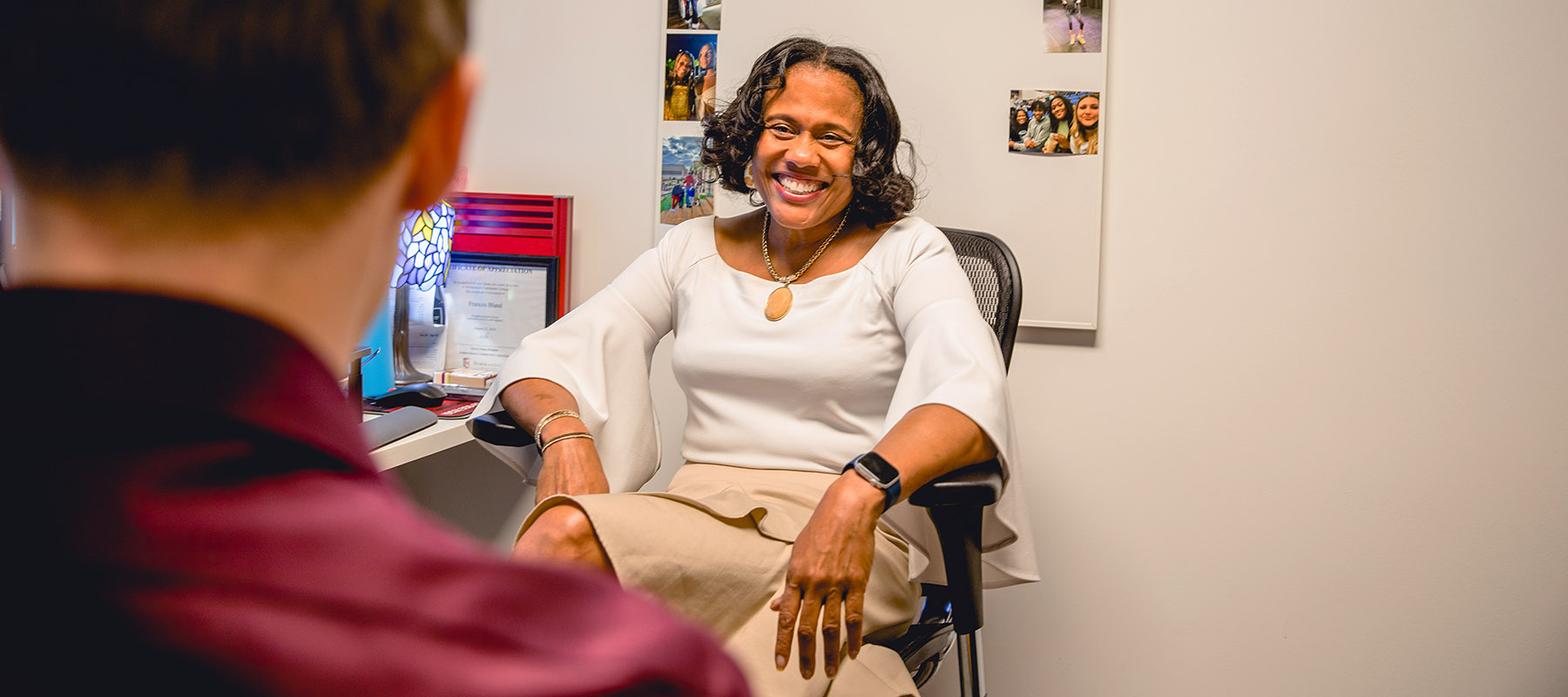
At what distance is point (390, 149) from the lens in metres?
0.31

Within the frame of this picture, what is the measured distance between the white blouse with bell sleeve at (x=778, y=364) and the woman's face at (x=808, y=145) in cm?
12

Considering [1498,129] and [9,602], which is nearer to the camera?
[9,602]

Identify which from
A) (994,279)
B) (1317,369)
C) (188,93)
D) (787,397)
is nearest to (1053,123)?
(994,279)

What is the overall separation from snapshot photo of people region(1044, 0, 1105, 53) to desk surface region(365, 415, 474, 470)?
1298 mm

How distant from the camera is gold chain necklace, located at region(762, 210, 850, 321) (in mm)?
1591

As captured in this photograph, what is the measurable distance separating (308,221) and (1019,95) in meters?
1.77

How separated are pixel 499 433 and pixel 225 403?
4.02 feet

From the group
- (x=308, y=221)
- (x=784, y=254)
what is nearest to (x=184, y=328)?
(x=308, y=221)

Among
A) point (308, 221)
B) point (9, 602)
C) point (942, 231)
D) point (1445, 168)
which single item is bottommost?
point (9, 602)

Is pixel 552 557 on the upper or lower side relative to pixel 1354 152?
lower

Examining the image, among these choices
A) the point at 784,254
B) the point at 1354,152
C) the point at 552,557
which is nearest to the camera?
the point at 552,557

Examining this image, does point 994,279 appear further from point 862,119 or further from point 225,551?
point 225,551

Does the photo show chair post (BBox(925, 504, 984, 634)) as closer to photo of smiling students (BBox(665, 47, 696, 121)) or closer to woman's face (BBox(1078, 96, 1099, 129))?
woman's face (BBox(1078, 96, 1099, 129))

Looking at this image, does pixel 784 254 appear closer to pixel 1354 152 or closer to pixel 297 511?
pixel 1354 152
